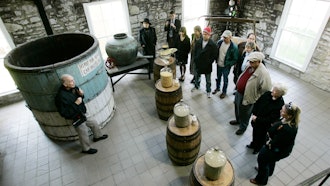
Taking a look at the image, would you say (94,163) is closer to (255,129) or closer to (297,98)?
(255,129)

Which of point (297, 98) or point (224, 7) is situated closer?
point (297, 98)

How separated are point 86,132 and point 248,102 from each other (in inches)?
116

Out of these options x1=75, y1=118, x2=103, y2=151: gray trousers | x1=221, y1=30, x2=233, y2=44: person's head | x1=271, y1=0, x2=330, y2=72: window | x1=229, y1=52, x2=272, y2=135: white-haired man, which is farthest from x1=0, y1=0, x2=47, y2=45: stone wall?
A: x1=271, y1=0, x2=330, y2=72: window

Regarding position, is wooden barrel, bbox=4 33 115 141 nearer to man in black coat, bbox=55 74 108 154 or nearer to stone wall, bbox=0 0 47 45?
man in black coat, bbox=55 74 108 154

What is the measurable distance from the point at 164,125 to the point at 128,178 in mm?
1360

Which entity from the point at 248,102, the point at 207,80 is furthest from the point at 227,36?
the point at 248,102

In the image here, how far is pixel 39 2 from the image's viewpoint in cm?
456

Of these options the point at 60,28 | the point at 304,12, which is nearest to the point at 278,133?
the point at 304,12

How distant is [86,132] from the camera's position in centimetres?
353

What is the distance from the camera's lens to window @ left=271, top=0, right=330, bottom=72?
4738mm

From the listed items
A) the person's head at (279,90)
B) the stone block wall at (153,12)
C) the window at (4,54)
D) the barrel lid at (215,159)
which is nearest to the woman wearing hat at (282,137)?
the person's head at (279,90)

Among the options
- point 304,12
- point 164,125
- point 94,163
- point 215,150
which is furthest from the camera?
point 304,12

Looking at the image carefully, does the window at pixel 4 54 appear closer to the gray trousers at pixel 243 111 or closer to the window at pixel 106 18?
the window at pixel 106 18

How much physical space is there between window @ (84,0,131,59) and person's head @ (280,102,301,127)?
4.94 meters
